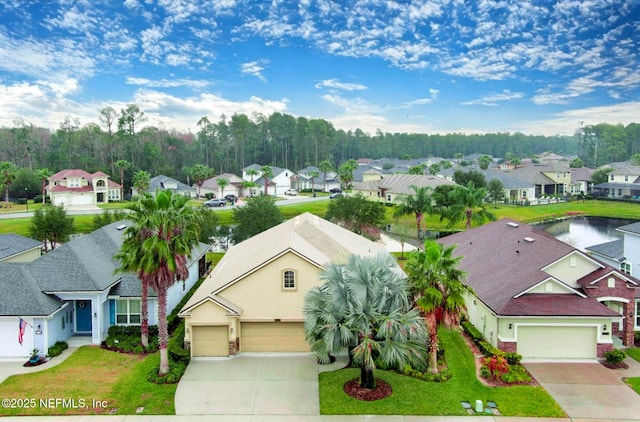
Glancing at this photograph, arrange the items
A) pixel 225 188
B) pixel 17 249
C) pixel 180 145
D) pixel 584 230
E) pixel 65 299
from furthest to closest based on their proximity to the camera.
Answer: pixel 180 145, pixel 225 188, pixel 584 230, pixel 17 249, pixel 65 299

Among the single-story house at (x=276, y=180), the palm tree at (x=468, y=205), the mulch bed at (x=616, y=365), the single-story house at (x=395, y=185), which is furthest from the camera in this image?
the single-story house at (x=276, y=180)

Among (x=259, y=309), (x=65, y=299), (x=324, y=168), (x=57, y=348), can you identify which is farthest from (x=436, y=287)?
(x=324, y=168)

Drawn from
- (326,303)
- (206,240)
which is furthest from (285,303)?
(206,240)

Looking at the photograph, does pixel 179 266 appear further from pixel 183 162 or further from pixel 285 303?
pixel 183 162

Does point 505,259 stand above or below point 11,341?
above

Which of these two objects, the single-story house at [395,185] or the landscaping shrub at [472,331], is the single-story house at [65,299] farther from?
the single-story house at [395,185]

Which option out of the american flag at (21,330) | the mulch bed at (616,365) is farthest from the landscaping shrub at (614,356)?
the american flag at (21,330)

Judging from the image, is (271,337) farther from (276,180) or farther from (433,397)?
(276,180)

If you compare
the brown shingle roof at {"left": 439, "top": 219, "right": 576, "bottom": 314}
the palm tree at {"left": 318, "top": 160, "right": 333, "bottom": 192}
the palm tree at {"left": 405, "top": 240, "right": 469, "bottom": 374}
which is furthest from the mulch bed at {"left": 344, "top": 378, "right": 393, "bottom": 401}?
the palm tree at {"left": 318, "top": 160, "right": 333, "bottom": 192}
